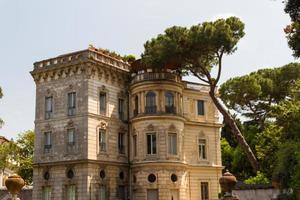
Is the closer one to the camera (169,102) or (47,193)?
(47,193)

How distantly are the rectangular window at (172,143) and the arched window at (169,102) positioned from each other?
207cm

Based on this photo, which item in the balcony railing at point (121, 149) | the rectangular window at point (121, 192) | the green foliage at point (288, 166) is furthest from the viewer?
the balcony railing at point (121, 149)

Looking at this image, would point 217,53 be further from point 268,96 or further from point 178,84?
point 268,96

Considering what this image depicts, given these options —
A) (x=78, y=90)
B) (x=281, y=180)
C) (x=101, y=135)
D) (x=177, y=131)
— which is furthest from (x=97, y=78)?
(x=281, y=180)

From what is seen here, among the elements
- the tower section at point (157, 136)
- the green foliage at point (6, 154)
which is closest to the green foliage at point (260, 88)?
the tower section at point (157, 136)

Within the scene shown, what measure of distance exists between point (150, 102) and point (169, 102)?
165 cm

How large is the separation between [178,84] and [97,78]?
7069 mm

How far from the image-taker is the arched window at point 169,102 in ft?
130

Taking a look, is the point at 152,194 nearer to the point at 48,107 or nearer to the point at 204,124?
the point at 204,124

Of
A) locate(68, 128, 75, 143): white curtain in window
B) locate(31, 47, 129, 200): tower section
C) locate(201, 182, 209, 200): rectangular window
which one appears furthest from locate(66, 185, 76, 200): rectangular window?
locate(201, 182, 209, 200): rectangular window

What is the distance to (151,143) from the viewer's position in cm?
3869

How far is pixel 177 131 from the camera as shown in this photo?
129 feet

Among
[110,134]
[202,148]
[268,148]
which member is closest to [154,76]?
[110,134]

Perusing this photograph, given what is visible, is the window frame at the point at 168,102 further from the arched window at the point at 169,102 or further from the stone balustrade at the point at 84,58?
the stone balustrade at the point at 84,58
